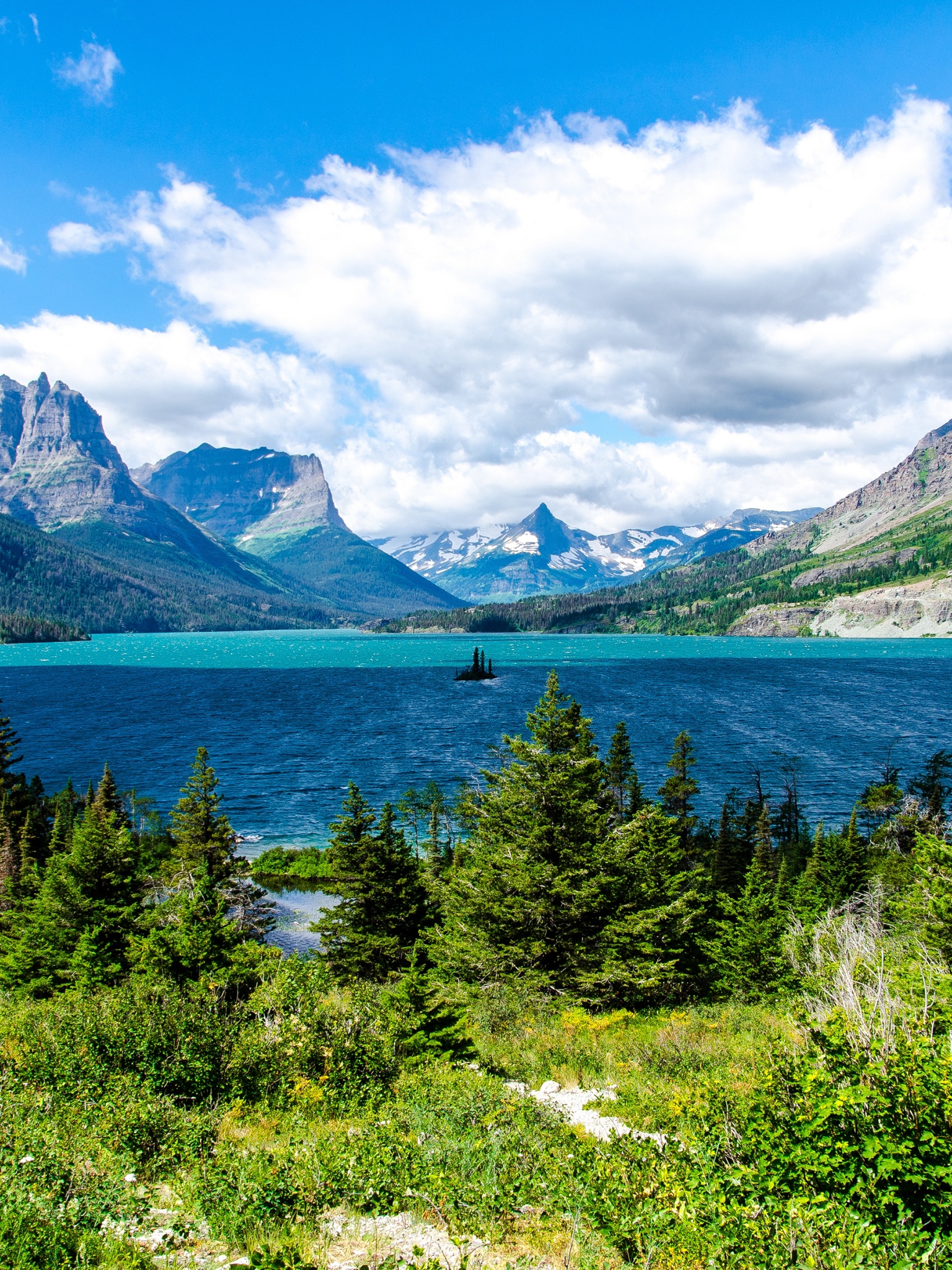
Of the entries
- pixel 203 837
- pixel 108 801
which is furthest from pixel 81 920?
pixel 108 801

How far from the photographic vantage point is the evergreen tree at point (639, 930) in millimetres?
23906

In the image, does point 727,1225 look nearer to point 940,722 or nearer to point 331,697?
point 940,722

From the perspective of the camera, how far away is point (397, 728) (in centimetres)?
11956

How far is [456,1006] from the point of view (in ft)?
73.8

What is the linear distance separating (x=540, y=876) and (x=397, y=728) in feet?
315

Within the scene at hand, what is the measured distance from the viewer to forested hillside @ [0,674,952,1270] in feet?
25.6

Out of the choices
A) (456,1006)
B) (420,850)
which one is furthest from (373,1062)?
(420,850)

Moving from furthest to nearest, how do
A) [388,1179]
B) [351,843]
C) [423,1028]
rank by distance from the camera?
1. [351,843]
2. [423,1028]
3. [388,1179]

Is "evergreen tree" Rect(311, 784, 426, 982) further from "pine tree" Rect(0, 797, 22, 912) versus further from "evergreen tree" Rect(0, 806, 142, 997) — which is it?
"pine tree" Rect(0, 797, 22, 912)

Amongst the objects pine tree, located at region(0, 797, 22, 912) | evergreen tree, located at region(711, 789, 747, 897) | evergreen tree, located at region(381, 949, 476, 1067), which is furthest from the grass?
evergreen tree, located at region(711, 789, 747, 897)

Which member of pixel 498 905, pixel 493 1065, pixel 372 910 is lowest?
pixel 372 910

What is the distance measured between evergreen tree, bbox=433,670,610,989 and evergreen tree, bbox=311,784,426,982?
3319mm

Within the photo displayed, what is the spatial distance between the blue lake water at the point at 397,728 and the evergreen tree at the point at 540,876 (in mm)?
43085

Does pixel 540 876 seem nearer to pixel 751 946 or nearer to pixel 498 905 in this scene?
pixel 498 905
